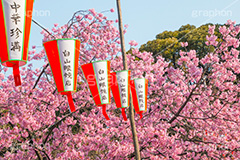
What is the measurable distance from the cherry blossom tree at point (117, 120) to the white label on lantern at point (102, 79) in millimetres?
1613

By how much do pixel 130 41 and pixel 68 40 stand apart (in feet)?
19.8

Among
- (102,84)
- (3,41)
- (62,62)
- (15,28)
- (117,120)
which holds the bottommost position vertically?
(117,120)

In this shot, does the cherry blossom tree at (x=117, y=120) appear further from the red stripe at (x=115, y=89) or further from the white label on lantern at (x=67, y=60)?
the white label on lantern at (x=67, y=60)

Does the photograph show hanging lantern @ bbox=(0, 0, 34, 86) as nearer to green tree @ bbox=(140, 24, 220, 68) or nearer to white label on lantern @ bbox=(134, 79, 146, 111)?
white label on lantern @ bbox=(134, 79, 146, 111)

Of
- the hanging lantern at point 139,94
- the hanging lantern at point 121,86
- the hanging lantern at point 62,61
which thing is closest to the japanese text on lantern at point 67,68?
the hanging lantern at point 62,61

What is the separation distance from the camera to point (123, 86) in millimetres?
6191

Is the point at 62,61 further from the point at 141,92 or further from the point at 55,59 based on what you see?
the point at 141,92

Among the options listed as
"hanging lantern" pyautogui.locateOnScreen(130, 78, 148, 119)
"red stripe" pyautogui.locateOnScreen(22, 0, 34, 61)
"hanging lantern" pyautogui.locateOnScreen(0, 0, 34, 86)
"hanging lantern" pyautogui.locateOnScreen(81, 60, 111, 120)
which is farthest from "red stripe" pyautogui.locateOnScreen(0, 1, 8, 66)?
"hanging lantern" pyautogui.locateOnScreen(130, 78, 148, 119)

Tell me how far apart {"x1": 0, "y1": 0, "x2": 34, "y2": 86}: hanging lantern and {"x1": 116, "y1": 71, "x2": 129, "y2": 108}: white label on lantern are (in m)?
2.65

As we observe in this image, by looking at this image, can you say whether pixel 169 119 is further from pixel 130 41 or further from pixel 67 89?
pixel 67 89

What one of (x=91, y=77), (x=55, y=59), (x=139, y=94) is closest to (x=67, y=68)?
(x=55, y=59)

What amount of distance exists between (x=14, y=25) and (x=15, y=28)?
0.14 feet

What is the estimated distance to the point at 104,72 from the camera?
5551mm

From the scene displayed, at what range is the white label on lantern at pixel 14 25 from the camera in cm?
376
